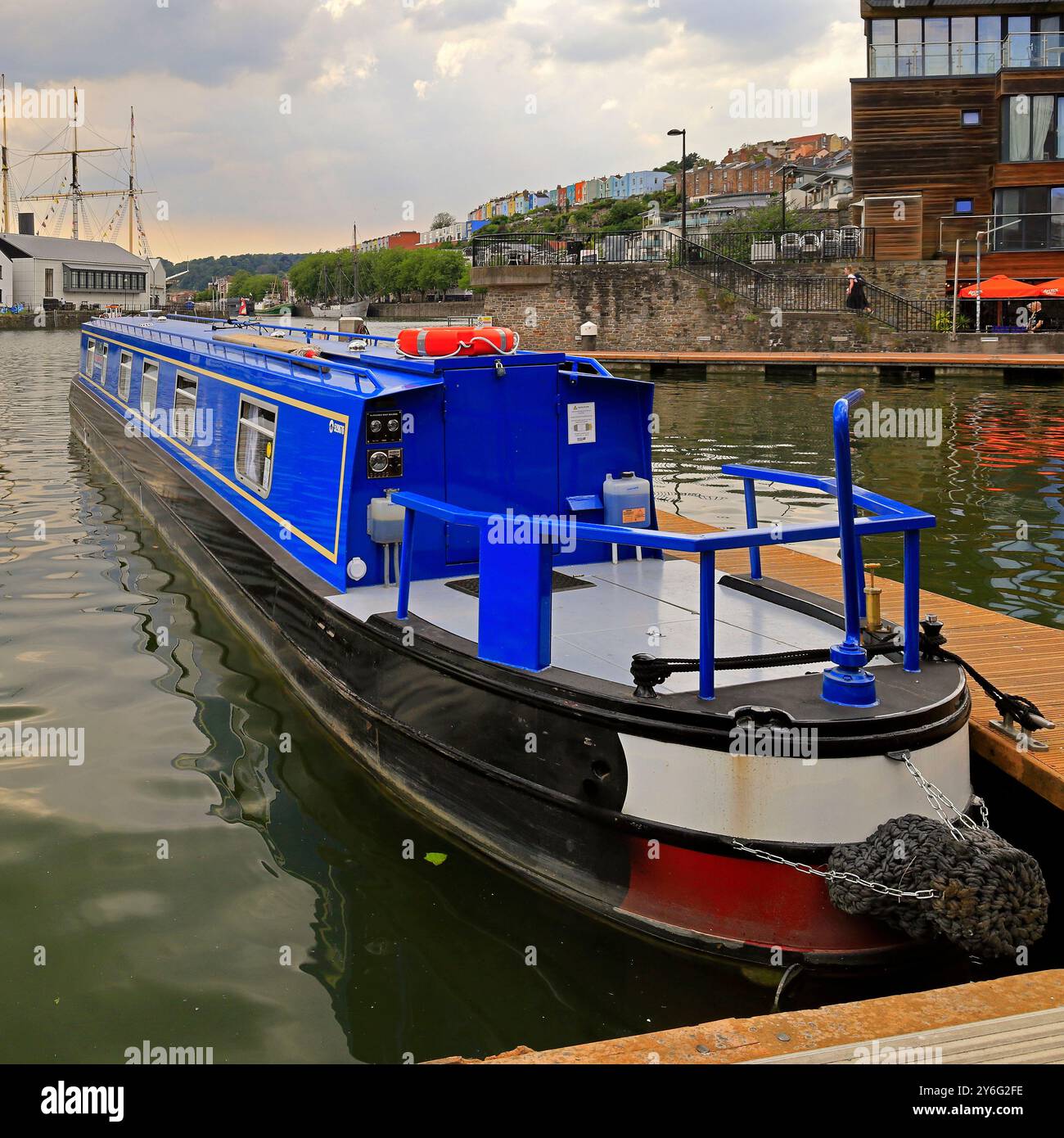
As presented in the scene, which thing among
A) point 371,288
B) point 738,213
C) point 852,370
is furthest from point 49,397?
point 371,288

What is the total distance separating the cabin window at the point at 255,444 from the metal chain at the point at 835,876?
5.20 meters

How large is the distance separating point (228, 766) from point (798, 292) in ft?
113

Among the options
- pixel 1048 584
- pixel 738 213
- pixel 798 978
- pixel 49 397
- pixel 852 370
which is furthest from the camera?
pixel 738 213

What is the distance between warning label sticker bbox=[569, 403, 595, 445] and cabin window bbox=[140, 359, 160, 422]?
7.70 metres

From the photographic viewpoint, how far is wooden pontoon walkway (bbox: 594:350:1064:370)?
29.5m

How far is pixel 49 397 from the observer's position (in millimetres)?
29516

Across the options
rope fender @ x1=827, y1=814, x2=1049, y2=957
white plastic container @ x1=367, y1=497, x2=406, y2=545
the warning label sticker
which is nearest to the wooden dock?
rope fender @ x1=827, y1=814, x2=1049, y2=957

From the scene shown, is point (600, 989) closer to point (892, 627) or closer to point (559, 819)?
point (559, 819)

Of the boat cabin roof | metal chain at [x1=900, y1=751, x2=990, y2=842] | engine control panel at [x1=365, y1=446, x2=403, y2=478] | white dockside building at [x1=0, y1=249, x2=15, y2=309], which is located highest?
white dockside building at [x1=0, y1=249, x2=15, y2=309]

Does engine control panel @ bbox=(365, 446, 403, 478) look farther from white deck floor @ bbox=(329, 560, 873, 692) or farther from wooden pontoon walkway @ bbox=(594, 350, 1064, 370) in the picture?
wooden pontoon walkway @ bbox=(594, 350, 1064, 370)

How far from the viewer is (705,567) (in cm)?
493

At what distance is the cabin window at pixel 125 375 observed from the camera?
51.9ft

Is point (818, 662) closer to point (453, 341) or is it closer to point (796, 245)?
point (453, 341)
